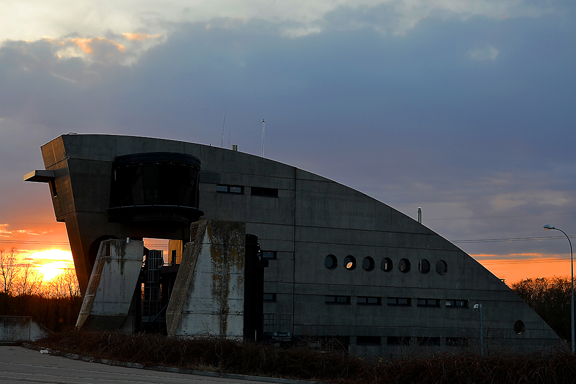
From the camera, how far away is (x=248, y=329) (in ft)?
87.1

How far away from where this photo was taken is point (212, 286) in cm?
2220

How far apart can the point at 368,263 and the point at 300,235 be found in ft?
19.6

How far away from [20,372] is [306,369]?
750cm

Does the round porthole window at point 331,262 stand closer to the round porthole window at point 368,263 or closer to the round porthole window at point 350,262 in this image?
the round porthole window at point 350,262

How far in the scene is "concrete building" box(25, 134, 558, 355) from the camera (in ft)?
127

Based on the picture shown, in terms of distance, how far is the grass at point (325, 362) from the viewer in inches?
570

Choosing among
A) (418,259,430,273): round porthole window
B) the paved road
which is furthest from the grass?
(418,259,430,273): round porthole window

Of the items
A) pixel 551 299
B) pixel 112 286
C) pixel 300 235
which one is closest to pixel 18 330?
pixel 112 286

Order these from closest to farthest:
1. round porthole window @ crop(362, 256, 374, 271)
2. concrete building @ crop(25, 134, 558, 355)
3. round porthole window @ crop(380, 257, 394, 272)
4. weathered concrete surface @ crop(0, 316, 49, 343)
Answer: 1. weathered concrete surface @ crop(0, 316, 49, 343)
2. concrete building @ crop(25, 134, 558, 355)
3. round porthole window @ crop(362, 256, 374, 271)
4. round porthole window @ crop(380, 257, 394, 272)

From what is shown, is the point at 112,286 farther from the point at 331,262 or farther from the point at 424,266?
the point at 424,266

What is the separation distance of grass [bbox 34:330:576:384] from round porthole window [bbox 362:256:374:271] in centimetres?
2620

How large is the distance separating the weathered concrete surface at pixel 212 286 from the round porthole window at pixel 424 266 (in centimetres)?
2724

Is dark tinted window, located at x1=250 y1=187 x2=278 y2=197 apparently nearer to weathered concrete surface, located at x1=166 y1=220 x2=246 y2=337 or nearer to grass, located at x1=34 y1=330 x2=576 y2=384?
weathered concrete surface, located at x1=166 y1=220 x2=246 y2=337

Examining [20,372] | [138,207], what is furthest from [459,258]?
[20,372]
